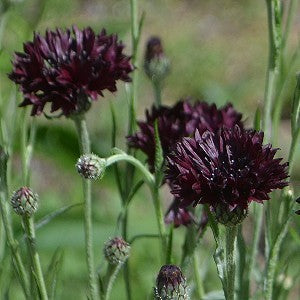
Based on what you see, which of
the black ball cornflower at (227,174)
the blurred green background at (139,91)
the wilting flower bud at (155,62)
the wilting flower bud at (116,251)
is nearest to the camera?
the black ball cornflower at (227,174)

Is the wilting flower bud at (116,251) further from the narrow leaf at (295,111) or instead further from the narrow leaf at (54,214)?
the narrow leaf at (295,111)

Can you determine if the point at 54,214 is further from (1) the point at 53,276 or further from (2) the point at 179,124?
(2) the point at 179,124

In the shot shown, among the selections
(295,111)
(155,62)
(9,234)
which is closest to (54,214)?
(9,234)

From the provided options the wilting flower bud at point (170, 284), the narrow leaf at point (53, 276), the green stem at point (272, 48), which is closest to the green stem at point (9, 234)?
the narrow leaf at point (53, 276)

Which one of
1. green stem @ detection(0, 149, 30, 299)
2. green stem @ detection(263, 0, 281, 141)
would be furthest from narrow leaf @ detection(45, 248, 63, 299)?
green stem @ detection(263, 0, 281, 141)

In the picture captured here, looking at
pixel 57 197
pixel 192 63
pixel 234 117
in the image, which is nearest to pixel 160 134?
pixel 234 117

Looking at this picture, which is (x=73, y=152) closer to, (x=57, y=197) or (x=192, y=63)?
(x=57, y=197)
